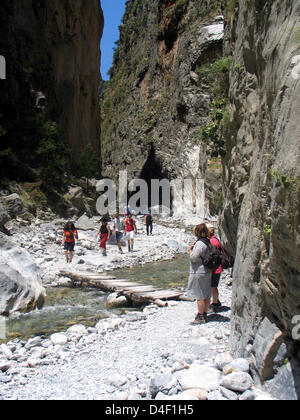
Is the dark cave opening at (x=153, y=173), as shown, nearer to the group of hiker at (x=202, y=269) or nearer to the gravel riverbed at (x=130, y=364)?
the group of hiker at (x=202, y=269)

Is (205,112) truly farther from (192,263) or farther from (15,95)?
(192,263)

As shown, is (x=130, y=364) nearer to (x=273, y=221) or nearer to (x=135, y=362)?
(x=135, y=362)

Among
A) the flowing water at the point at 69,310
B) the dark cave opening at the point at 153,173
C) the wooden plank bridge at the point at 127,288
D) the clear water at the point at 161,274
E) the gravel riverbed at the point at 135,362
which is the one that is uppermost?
the dark cave opening at the point at 153,173

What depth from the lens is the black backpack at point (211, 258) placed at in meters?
6.07

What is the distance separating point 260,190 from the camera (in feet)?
12.6

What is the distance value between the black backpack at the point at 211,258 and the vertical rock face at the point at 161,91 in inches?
793

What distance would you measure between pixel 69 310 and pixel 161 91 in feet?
128

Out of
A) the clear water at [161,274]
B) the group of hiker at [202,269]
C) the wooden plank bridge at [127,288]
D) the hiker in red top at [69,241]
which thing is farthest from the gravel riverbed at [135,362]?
the hiker in red top at [69,241]

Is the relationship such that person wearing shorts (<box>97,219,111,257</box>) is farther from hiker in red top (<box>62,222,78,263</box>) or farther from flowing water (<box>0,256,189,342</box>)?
flowing water (<box>0,256,189,342</box>)

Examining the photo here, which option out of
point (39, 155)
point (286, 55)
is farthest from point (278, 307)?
point (39, 155)

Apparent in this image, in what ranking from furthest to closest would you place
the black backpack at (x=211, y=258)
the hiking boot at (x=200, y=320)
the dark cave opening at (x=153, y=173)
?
1. the dark cave opening at (x=153, y=173)
2. the hiking boot at (x=200, y=320)
3. the black backpack at (x=211, y=258)

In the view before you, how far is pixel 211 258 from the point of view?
20.0 feet

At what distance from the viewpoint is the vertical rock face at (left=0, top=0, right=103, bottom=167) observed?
24.5 metres

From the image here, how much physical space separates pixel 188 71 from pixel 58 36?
12.0 meters
